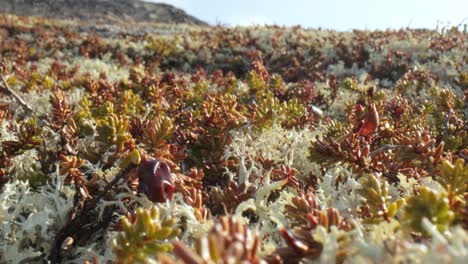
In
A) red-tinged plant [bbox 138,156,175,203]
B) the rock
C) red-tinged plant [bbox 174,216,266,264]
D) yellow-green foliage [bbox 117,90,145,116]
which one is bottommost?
the rock

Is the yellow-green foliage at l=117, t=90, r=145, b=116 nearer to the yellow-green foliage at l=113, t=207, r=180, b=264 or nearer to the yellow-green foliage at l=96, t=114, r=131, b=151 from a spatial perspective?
the yellow-green foliage at l=96, t=114, r=131, b=151

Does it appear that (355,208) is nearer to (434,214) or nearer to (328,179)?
(328,179)

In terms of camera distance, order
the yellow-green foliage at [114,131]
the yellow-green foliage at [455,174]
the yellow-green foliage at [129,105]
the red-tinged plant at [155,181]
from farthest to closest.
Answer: the yellow-green foliage at [129,105] → the yellow-green foliage at [114,131] → the red-tinged plant at [155,181] → the yellow-green foliage at [455,174]

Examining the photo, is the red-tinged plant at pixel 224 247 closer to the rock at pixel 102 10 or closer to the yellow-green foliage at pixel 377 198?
the yellow-green foliage at pixel 377 198

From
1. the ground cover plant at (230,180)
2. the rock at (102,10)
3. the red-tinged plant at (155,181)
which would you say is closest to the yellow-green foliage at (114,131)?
the ground cover plant at (230,180)

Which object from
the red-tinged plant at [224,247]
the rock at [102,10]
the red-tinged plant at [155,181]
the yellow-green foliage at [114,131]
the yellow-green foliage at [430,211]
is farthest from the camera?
the rock at [102,10]

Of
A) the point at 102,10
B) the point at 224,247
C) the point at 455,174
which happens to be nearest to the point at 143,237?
the point at 224,247

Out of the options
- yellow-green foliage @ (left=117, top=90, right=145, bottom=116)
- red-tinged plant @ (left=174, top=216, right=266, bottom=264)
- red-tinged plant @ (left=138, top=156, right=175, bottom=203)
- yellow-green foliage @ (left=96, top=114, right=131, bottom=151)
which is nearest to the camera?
red-tinged plant @ (left=174, top=216, right=266, bottom=264)

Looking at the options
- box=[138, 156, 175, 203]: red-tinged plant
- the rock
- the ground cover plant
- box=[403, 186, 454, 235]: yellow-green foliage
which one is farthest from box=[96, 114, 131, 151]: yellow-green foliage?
the rock

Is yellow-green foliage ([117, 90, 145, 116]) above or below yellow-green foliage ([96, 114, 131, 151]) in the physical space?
below

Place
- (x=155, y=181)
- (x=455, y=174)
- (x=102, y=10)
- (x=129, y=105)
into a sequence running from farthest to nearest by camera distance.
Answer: (x=102, y=10) < (x=129, y=105) < (x=155, y=181) < (x=455, y=174)

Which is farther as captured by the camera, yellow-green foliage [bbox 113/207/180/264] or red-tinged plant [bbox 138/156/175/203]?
red-tinged plant [bbox 138/156/175/203]

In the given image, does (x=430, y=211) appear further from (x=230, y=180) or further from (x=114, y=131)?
(x=114, y=131)
